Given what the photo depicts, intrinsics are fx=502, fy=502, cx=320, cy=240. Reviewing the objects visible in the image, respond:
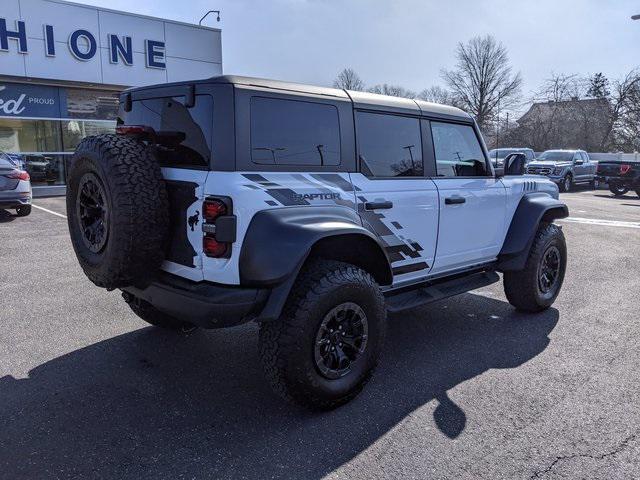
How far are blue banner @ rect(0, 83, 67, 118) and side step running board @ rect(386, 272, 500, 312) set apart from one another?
15.2m

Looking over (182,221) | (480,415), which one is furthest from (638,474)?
(182,221)

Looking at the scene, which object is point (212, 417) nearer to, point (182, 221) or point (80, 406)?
point (80, 406)

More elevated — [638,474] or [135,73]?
[135,73]

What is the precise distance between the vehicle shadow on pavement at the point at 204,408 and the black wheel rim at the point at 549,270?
64 centimetres

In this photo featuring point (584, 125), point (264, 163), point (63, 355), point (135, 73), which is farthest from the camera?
point (584, 125)

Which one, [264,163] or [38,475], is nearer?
[38,475]

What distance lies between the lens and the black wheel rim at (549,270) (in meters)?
4.92

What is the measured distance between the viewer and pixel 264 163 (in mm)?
2930

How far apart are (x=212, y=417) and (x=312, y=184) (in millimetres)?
1530

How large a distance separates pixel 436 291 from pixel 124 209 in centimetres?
248

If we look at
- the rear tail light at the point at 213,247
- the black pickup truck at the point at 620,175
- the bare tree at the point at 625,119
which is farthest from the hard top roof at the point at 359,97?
the bare tree at the point at 625,119

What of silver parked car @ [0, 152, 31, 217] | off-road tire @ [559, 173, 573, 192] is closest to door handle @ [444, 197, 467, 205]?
silver parked car @ [0, 152, 31, 217]

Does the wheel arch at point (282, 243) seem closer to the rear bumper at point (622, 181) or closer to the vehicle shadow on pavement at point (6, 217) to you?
the vehicle shadow on pavement at point (6, 217)

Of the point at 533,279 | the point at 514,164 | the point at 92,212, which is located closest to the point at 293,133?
the point at 92,212
